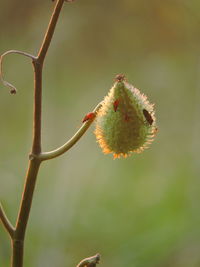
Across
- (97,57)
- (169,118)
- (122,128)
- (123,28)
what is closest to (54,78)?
(97,57)

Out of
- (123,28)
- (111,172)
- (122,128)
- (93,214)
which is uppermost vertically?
(123,28)

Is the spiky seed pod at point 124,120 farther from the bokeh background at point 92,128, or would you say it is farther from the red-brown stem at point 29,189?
the bokeh background at point 92,128

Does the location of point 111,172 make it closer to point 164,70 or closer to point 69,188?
point 69,188

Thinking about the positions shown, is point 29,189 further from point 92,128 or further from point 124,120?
point 92,128

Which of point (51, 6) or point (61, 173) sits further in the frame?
point (51, 6)

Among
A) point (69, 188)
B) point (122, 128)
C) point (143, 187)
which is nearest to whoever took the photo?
point (122, 128)

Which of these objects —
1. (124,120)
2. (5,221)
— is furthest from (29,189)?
(124,120)

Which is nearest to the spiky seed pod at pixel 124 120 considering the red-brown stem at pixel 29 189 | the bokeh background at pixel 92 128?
the red-brown stem at pixel 29 189
